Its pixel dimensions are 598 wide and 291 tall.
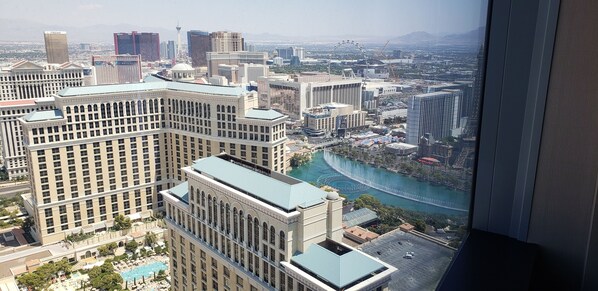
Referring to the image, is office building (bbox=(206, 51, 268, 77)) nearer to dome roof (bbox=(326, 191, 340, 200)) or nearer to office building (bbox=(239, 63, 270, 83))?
office building (bbox=(239, 63, 270, 83))

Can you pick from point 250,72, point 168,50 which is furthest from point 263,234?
point 250,72

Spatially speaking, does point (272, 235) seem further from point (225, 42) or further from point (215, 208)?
point (225, 42)

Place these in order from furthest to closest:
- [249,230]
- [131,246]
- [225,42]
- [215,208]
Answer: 1. [225,42]
2. [131,246]
3. [215,208]
4. [249,230]

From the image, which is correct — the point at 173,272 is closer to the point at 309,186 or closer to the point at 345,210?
the point at 309,186

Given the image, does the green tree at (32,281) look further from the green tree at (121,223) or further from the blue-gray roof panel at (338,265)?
the blue-gray roof panel at (338,265)

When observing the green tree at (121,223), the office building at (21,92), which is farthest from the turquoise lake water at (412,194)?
the office building at (21,92)
